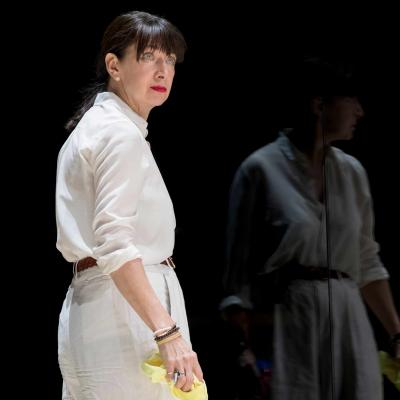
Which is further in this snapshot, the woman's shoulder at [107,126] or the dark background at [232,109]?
the dark background at [232,109]

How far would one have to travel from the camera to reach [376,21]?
2.10 metres

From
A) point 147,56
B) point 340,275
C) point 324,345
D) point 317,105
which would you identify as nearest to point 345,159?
A: point 317,105

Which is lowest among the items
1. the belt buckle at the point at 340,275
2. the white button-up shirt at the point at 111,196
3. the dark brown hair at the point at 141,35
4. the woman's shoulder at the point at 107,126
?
the belt buckle at the point at 340,275

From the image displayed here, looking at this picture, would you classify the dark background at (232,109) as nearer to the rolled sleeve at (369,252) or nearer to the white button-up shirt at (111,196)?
the rolled sleeve at (369,252)

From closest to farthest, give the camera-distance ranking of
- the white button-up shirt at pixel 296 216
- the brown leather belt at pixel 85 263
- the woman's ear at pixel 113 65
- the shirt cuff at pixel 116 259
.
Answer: the shirt cuff at pixel 116 259 < the brown leather belt at pixel 85 263 < the woman's ear at pixel 113 65 < the white button-up shirt at pixel 296 216

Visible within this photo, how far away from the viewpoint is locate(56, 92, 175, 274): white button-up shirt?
157cm

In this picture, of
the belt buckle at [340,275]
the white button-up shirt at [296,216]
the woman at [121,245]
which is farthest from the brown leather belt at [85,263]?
the belt buckle at [340,275]

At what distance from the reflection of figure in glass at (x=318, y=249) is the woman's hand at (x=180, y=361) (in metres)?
0.52

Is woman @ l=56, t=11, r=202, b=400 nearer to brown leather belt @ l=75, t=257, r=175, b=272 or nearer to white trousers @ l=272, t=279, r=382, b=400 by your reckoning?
brown leather belt @ l=75, t=257, r=175, b=272

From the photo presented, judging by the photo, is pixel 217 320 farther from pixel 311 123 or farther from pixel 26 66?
pixel 26 66

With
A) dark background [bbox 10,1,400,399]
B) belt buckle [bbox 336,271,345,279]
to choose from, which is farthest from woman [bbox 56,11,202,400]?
belt buckle [bbox 336,271,345,279]

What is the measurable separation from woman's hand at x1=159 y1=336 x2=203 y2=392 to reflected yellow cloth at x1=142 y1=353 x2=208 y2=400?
0.5 inches

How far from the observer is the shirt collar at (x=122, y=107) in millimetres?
1755

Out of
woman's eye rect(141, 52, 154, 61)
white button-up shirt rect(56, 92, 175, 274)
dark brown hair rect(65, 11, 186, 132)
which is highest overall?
dark brown hair rect(65, 11, 186, 132)
